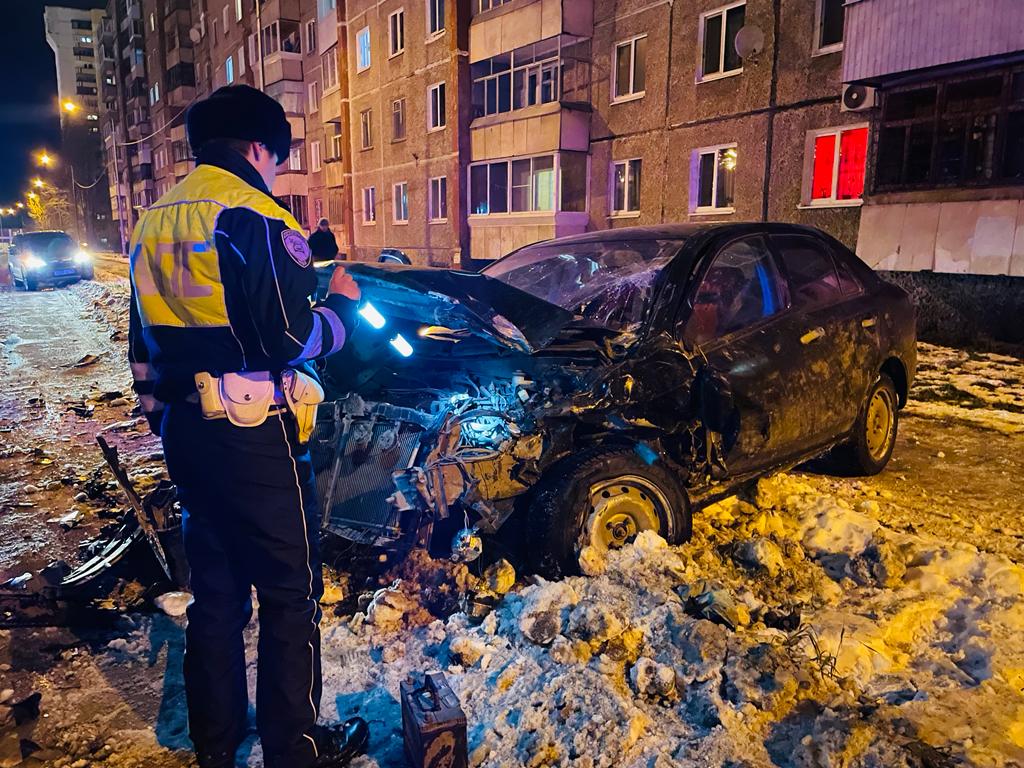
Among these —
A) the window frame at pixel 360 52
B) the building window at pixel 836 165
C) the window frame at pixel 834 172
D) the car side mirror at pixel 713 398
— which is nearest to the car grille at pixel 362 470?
the car side mirror at pixel 713 398

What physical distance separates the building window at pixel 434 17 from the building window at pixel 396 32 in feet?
5.69

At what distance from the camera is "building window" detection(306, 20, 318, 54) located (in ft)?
103

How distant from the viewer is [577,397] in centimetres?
332

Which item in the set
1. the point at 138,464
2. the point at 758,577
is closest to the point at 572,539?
the point at 758,577

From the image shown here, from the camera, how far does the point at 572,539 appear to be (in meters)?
3.24

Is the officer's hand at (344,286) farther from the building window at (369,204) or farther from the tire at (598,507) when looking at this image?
the building window at (369,204)

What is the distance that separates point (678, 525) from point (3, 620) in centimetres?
307

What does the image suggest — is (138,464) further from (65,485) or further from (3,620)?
(3,620)

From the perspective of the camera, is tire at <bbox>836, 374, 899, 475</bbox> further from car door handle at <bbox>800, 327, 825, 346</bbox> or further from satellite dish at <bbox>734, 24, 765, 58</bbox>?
satellite dish at <bbox>734, 24, 765, 58</bbox>

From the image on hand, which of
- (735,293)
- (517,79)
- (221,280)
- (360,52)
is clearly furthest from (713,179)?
(360,52)

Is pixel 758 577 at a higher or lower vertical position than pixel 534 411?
lower

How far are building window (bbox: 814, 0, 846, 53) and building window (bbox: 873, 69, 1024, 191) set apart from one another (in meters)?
1.63

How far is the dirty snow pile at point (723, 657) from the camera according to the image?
2.34 metres

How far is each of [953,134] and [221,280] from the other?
12967 millimetres
